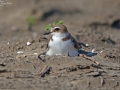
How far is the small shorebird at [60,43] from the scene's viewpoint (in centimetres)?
873

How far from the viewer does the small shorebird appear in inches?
344

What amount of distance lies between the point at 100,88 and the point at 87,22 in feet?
28.4

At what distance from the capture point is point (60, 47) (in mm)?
8727

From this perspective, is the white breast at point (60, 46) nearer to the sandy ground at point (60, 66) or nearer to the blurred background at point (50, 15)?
the sandy ground at point (60, 66)

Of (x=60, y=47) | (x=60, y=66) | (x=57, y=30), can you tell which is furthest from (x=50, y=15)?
(x=60, y=66)

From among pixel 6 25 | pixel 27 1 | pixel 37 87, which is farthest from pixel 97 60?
pixel 27 1

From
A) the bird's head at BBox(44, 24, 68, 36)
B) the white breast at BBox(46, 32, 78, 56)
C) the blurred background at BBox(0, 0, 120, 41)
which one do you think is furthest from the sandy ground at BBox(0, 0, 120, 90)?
the blurred background at BBox(0, 0, 120, 41)

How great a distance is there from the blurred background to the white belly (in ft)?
19.2

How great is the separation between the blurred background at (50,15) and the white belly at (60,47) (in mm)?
5855

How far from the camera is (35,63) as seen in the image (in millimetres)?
8609

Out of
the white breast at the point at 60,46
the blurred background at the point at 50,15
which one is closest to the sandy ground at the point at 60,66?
the white breast at the point at 60,46

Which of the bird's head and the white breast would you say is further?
the bird's head

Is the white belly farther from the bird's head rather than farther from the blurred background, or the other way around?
the blurred background

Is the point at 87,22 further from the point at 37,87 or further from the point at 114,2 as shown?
the point at 37,87
